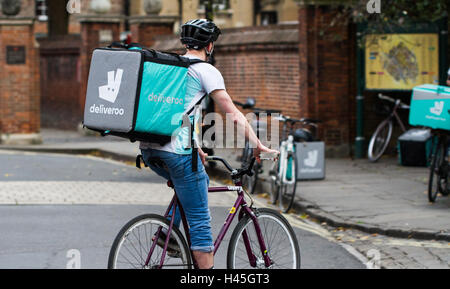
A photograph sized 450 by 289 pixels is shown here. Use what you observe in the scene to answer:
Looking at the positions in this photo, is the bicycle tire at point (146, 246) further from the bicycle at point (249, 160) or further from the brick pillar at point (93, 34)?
the brick pillar at point (93, 34)

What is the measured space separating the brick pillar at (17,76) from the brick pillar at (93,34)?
3446 millimetres

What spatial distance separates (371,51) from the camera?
16328 mm

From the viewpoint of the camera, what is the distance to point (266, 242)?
20.0 feet

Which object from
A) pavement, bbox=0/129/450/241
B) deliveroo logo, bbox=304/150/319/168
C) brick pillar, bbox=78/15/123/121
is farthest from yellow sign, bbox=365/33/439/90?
brick pillar, bbox=78/15/123/121

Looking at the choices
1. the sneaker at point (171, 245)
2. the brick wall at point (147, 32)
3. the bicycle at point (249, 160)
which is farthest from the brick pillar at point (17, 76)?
the sneaker at point (171, 245)

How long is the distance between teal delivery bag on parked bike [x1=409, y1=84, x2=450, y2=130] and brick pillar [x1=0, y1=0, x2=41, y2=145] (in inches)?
525

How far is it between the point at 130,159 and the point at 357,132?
4.38 metres

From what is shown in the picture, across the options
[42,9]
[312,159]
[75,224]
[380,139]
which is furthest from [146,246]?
[42,9]

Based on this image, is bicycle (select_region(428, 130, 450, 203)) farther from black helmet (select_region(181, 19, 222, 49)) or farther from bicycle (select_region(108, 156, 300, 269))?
black helmet (select_region(181, 19, 222, 49))

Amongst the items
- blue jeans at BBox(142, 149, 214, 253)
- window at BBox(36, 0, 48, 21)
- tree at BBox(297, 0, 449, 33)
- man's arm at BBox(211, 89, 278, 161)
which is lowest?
blue jeans at BBox(142, 149, 214, 253)

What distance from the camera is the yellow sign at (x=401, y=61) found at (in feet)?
52.0

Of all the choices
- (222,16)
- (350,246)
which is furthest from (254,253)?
(222,16)

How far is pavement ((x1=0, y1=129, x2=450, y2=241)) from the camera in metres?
9.57

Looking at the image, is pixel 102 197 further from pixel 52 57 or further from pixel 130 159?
pixel 52 57
